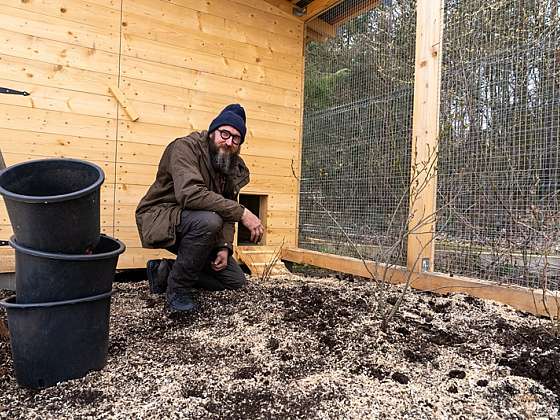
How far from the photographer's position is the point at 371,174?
3070 mm

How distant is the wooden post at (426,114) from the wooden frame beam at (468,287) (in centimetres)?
10

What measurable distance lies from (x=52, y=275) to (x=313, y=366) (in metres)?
0.96

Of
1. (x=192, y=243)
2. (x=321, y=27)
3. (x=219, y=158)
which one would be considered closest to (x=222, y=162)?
(x=219, y=158)

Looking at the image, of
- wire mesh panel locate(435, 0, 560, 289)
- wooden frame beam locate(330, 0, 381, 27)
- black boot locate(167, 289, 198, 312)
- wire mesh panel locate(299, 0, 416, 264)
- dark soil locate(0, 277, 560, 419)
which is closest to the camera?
dark soil locate(0, 277, 560, 419)

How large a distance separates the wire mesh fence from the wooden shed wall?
45 centimetres

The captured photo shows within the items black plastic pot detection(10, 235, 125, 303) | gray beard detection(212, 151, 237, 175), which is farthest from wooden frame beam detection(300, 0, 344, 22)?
black plastic pot detection(10, 235, 125, 303)

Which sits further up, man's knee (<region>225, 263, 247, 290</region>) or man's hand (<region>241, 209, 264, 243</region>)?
man's hand (<region>241, 209, 264, 243</region>)

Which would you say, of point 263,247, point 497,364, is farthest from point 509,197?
point 263,247

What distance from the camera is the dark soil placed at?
123cm

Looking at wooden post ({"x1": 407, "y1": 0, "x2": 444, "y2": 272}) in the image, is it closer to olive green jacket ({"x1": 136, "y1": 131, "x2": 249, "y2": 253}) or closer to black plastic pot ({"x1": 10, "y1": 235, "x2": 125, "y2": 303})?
olive green jacket ({"x1": 136, "y1": 131, "x2": 249, "y2": 253})

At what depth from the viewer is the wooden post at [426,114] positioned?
8.60 feet

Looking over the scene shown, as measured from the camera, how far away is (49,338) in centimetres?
132

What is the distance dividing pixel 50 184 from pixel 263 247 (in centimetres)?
247

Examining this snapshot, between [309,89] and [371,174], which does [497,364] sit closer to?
[371,174]
